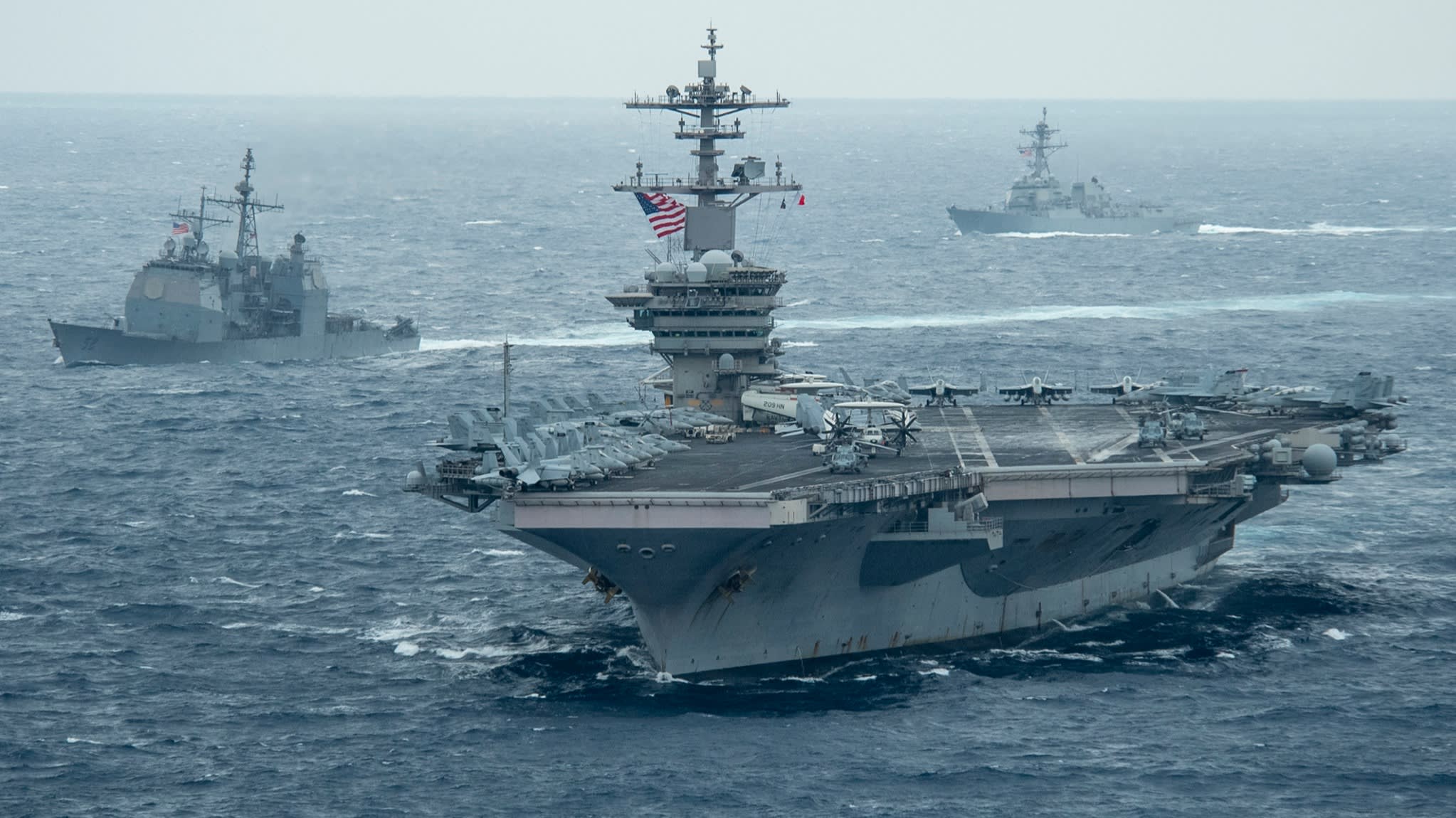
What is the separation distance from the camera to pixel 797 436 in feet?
129

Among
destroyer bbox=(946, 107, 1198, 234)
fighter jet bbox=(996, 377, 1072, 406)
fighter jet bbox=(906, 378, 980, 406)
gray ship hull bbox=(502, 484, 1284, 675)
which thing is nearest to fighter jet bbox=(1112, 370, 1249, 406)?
fighter jet bbox=(996, 377, 1072, 406)

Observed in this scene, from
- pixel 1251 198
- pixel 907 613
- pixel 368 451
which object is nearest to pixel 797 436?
pixel 907 613

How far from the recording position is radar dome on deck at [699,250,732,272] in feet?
133

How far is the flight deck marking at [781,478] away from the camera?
3319cm

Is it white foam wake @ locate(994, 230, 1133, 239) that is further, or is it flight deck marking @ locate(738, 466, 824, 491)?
white foam wake @ locate(994, 230, 1133, 239)

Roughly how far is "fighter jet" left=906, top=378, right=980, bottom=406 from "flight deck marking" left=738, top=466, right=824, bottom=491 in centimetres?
918

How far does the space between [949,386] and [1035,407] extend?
6.77 ft

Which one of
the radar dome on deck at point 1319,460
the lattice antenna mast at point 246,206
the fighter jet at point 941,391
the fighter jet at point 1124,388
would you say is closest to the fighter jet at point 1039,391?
the fighter jet at point 1124,388

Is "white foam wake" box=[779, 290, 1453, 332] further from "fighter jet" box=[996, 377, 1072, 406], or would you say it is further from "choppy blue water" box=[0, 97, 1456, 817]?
"fighter jet" box=[996, 377, 1072, 406]

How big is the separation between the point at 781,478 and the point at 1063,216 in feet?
267

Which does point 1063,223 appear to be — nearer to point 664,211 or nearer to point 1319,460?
point 664,211

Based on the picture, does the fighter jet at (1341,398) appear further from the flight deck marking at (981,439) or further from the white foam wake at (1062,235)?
the white foam wake at (1062,235)

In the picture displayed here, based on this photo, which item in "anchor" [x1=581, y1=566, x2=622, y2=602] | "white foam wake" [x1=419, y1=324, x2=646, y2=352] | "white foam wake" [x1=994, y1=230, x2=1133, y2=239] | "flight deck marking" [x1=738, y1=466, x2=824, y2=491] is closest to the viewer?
"flight deck marking" [x1=738, y1=466, x2=824, y2=491]

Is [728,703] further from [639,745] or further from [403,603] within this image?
[403,603]
